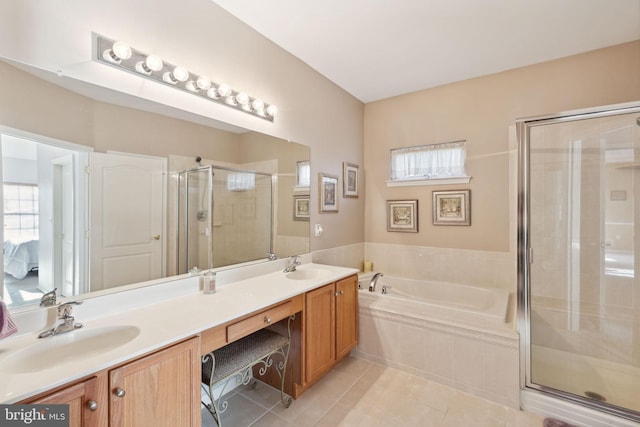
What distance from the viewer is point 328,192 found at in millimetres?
2902

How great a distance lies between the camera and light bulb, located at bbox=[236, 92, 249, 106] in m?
1.98

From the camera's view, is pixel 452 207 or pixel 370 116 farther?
pixel 370 116

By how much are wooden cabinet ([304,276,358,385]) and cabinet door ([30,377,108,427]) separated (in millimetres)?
1129

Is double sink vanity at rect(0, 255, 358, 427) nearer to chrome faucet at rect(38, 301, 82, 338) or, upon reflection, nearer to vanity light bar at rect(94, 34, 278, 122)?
chrome faucet at rect(38, 301, 82, 338)

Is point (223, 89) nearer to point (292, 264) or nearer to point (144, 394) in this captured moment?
point (292, 264)

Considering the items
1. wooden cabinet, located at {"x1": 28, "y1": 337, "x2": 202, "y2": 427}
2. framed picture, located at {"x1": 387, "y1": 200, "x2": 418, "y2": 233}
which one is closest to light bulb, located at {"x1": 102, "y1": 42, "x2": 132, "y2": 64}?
wooden cabinet, located at {"x1": 28, "y1": 337, "x2": 202, "y2": 427}

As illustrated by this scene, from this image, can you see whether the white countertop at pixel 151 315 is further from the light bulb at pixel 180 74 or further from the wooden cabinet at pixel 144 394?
the light bulb at pixel 180 74

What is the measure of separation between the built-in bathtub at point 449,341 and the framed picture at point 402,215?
0.97m

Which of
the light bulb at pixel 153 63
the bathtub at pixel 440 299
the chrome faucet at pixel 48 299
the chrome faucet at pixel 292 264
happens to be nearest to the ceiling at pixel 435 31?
the light bulb at pixel 153 63

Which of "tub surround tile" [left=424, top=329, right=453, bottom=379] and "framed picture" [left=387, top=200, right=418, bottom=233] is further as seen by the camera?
"framed picture" [left=387, top=200, right=418, bottom=233]

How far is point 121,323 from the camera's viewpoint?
1265 mm

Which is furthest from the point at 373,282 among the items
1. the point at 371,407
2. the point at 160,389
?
the point at 160,389

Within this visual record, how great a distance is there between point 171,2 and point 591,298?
11.7ft

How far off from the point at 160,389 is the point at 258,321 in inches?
21.3
